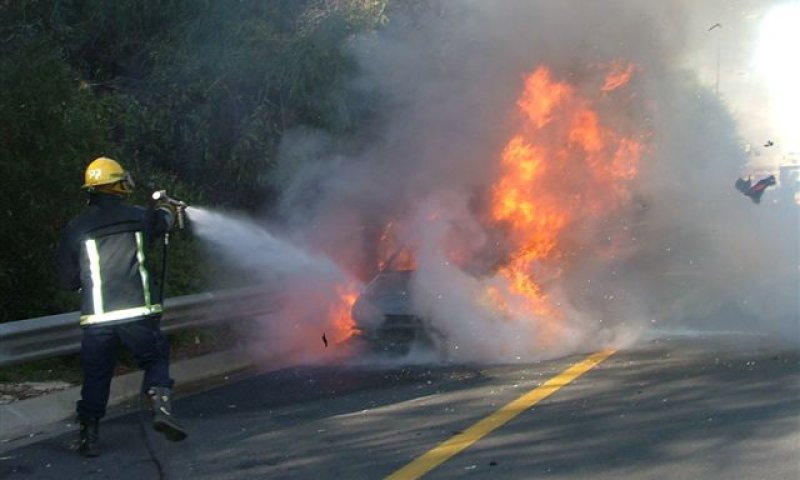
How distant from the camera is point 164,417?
21.0ft

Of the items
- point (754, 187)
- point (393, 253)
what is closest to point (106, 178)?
point (393, 253)

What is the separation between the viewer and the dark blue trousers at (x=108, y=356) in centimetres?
665

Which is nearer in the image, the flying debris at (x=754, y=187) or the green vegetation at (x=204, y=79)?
the green vegetation at (x=204, y=79)

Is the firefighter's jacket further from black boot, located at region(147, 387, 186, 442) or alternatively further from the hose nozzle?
black boot, located at region(147, 387, 186, 442)

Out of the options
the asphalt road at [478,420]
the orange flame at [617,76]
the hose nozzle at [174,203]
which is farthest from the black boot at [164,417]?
the orange flame at [617,76]

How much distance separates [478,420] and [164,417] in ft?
6.85

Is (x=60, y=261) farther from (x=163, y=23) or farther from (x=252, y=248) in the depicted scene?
(x=163, y=23)

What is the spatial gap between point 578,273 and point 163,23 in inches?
230

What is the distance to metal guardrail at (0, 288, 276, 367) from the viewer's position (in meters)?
8.02

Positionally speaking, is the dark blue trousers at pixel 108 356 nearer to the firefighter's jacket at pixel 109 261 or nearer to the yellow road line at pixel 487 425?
the firefighter's jacket at pixel 109 261

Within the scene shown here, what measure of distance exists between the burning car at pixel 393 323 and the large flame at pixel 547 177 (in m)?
1.01

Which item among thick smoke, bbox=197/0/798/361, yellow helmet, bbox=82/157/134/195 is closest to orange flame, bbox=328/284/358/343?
thick smoke, bbox=197/0/798/361

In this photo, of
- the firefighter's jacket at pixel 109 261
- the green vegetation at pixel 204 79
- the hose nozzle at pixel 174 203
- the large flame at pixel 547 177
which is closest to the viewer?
the firefighter's jacket at pixel 109 261

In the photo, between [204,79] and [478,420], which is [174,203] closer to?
[478,420]
